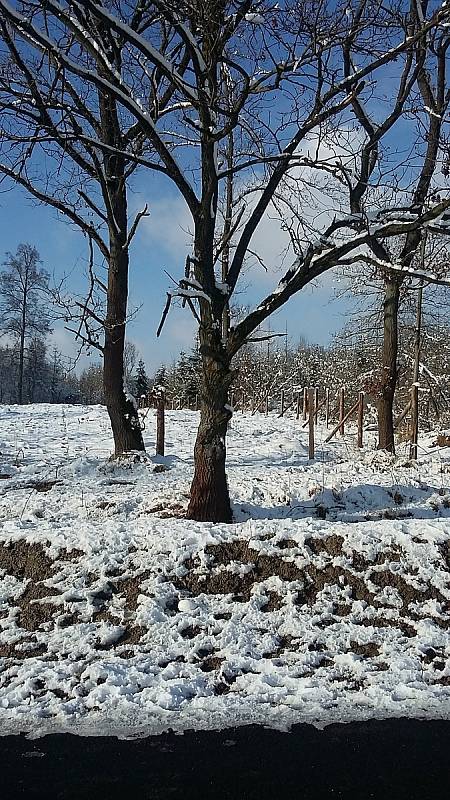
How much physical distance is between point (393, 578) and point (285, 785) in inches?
111

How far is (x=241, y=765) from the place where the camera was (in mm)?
3455

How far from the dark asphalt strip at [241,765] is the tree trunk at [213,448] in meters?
3.30

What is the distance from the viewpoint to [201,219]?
732 centimetres

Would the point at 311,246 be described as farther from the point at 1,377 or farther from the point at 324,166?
the point at 1,377

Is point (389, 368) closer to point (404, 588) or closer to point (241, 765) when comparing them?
point (404, 588)

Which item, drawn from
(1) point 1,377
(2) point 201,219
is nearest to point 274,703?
(2) point 201,219

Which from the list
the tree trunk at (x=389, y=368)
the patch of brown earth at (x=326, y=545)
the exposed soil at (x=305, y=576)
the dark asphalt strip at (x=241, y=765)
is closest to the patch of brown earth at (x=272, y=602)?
the exposed soil at (x=305, y=576)

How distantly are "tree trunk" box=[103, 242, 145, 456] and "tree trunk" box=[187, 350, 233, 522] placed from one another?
3849 mm

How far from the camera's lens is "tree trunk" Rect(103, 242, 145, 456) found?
10.7m

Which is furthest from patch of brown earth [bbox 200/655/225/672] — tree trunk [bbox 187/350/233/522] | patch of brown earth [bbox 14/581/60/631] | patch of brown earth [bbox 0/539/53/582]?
tree trunk [bbox 187/350/233/522]

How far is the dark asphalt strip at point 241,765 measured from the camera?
3223mm

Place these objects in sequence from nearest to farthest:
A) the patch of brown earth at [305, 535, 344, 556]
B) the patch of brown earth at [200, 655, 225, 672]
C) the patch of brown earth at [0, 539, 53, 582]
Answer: the patch of brown earth at [200, 655, 225, 672] < the patch of brown earth at [0, 539, 53, 582] < the patch of brown earth at [305, 535, 344, 556]

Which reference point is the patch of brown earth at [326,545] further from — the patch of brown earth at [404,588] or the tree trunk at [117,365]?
the tree trunk at [117,365]

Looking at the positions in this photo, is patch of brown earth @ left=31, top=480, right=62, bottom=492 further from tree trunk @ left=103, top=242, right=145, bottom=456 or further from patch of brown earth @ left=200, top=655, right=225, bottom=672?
patch of brown earth @ left=200, top=655, right=225, bottom=672
